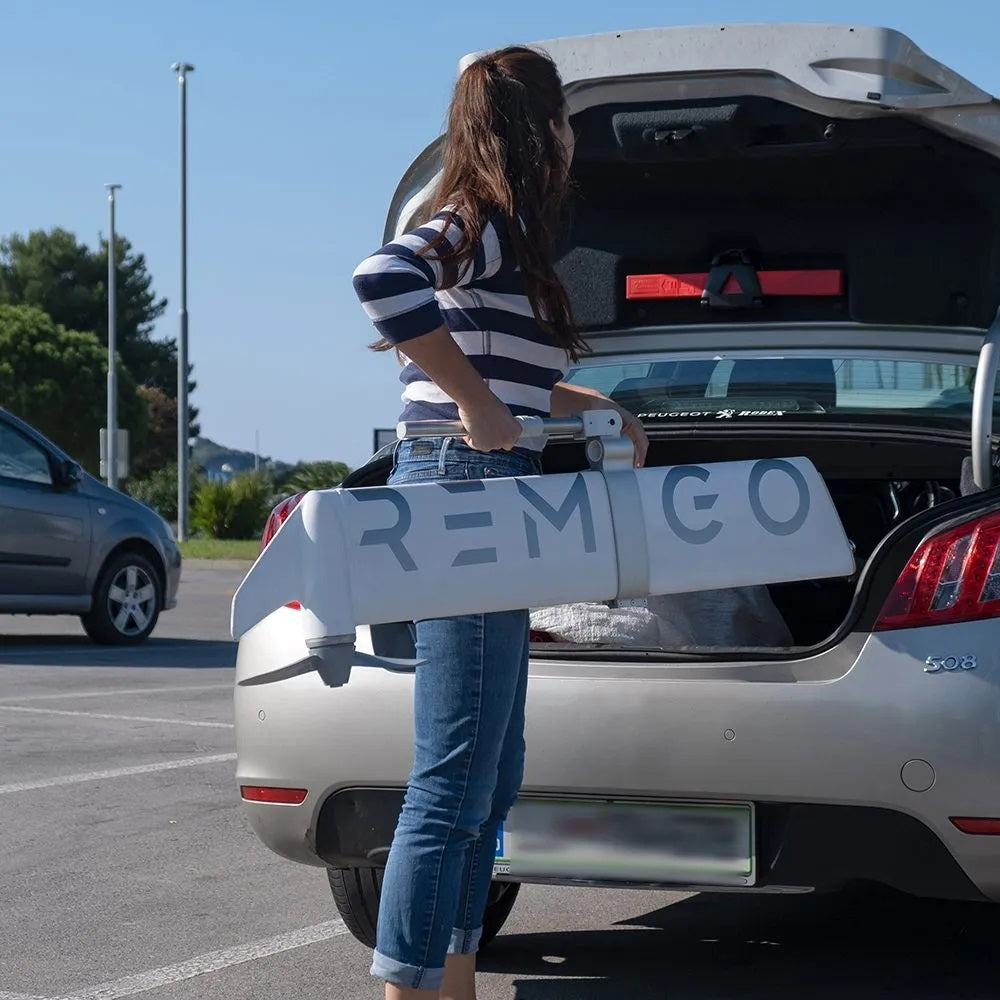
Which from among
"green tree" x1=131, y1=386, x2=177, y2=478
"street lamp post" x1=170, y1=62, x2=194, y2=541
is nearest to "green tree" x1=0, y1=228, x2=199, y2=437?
"green tree" x1=131, y1=386, x2=177, y2=478

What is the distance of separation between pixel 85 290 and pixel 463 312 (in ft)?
259

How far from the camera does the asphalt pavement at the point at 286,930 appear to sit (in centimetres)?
400

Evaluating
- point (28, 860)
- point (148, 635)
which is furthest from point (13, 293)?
point (28, 860)

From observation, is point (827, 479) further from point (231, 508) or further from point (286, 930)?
point (231, 508)

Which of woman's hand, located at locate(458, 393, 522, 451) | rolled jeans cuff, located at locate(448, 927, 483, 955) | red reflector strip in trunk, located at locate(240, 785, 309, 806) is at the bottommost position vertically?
rolled jeans cuff, located at locate(448, 927, 483, 955)

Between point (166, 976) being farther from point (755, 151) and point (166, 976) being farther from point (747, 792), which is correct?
point (755, 151)

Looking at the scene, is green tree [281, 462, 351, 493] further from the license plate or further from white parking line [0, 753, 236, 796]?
the license plate

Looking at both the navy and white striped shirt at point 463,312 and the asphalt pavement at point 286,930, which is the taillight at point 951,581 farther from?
the asphalt pavement at point 286,930

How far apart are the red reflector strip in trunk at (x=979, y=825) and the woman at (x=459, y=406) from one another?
2.89 feet

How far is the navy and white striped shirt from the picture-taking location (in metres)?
2.90

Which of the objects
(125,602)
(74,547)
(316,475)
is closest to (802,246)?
(74,547)

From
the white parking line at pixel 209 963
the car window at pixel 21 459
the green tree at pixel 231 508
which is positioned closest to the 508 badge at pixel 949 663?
the white parking line at pixel 209 963

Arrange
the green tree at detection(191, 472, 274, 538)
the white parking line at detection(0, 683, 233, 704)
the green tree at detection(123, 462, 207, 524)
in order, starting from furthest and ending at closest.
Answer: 1. the green tree at detection(123, 462, 207, 524)
2. the green tree at detection(191, 472, 274, 538)
3. the white parking line at detection(0, 683, 233, 704)

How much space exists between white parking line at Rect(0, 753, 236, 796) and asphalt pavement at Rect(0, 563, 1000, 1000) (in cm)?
2
